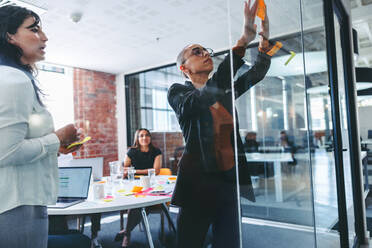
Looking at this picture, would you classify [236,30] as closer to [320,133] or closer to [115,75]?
[320,133]

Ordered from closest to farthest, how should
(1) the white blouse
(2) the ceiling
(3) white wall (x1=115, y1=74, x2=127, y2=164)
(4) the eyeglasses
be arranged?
(1) the white blouse
(4) the eyeglasses
(2) the ceiling
(3) white wall (x1=115, y1=74, x2=127, y2=164)

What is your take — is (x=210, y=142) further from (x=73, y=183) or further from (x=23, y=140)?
(x=73, y=183)

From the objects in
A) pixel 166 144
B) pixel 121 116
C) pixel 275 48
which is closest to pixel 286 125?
pixel 166 144

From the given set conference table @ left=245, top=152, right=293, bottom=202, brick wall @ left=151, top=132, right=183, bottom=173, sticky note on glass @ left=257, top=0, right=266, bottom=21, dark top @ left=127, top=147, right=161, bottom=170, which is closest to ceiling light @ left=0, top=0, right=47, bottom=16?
dark top @ left=127, top=147, right=161, bottom=170

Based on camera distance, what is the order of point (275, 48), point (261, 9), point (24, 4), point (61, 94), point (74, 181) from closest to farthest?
point (261, 9) < point (275, 48) < point (74, 181) < point (24, 4) < point (61, 94)

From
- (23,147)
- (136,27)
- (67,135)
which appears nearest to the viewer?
(23,147)

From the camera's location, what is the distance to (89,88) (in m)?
4.95

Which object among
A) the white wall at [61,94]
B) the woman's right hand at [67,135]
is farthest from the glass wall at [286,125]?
the white wall at [61,94]

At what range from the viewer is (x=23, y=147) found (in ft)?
2.70

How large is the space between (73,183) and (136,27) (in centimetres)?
216

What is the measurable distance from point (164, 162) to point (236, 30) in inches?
161

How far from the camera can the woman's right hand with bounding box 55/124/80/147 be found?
970 mm

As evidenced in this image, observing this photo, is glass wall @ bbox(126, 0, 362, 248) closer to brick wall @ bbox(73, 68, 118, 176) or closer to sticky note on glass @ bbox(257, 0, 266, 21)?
sticky note on glass @ bbox(257, 0, 266, 21)

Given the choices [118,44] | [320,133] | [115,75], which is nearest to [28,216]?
[118,44]
